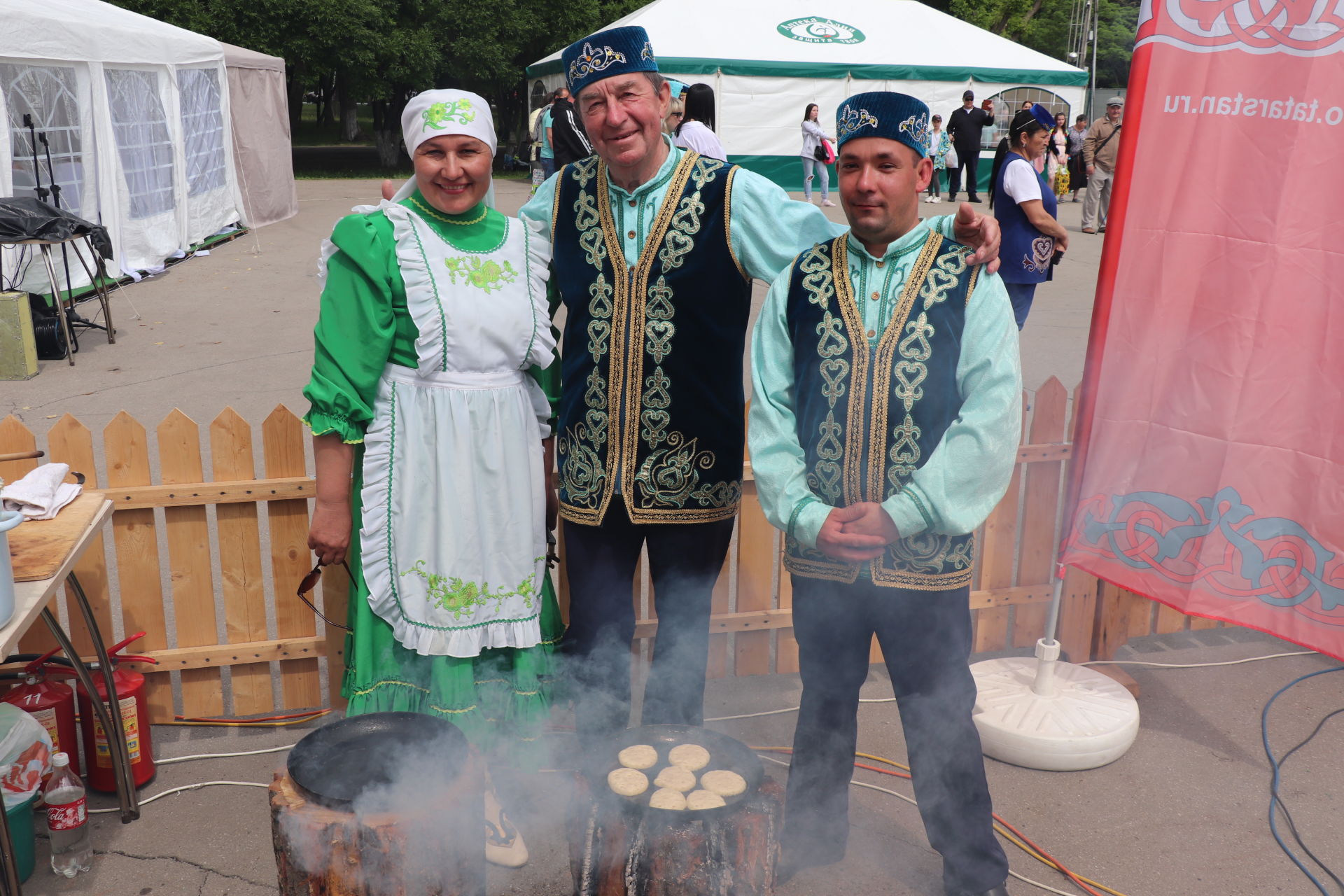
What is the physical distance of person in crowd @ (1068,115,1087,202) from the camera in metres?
19.4

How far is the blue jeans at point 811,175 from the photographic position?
62.1ft

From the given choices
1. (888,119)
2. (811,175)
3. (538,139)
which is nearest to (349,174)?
(538,139)

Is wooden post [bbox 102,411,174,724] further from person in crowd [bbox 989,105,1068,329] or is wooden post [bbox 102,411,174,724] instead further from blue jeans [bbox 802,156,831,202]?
blue jeans [bbox 802,156,831,202]

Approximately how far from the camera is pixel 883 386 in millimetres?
2312

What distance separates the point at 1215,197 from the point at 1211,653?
1.94 m

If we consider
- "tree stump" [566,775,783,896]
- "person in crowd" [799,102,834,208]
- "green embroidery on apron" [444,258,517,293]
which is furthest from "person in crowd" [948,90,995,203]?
"tree stump" [566,775,783,896]

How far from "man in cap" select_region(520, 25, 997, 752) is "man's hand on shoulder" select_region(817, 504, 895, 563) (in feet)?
1.36

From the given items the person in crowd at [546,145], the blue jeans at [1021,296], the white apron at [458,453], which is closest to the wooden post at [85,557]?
the white apron at [458,453]

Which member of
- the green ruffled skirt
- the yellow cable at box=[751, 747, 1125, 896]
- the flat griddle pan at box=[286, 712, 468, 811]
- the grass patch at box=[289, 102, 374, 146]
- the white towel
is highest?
the grass patch at box=[289, 102, 374, 146]

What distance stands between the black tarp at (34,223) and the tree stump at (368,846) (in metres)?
7.04

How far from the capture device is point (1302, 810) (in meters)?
3.00

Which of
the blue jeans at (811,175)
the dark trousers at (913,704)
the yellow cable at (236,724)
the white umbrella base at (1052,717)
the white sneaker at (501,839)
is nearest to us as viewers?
the dark trousers at (913,704)

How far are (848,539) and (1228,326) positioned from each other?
1.37 m

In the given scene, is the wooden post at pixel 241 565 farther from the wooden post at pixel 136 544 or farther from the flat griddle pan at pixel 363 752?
the flat griddle pan at pixel 363 752
